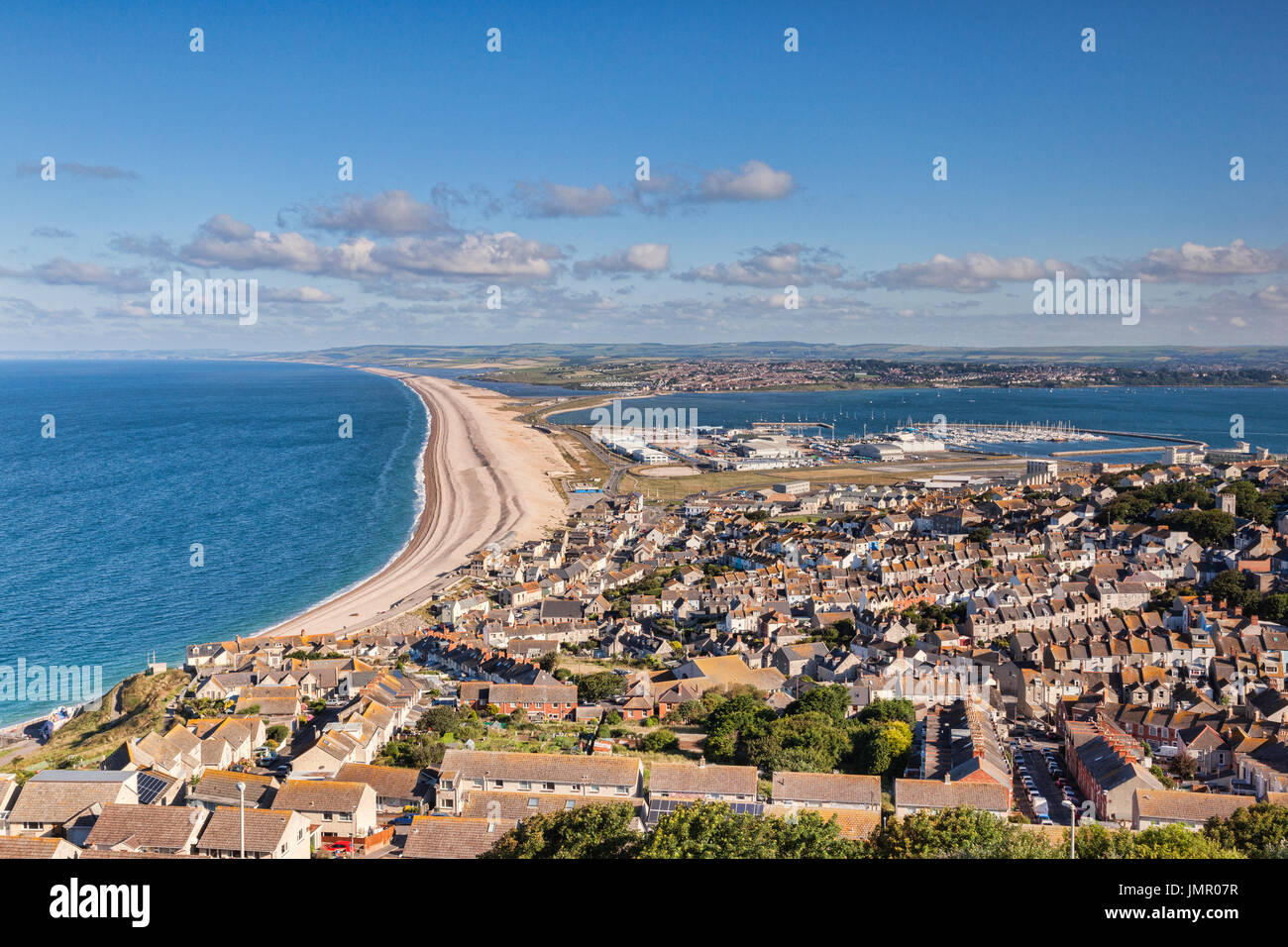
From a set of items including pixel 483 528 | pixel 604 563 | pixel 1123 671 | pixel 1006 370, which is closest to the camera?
pixel 1123 671

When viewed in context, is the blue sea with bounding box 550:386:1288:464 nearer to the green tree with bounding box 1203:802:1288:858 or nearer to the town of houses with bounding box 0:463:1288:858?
the town of houses with bounding box 0:463:1288:858

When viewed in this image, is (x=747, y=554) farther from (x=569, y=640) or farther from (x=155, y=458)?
(x=155, y=458)

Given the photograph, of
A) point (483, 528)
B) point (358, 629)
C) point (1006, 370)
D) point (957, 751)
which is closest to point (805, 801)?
point (957, 751)

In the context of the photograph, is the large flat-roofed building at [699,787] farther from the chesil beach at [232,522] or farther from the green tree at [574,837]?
the chesil beach at [232,522]

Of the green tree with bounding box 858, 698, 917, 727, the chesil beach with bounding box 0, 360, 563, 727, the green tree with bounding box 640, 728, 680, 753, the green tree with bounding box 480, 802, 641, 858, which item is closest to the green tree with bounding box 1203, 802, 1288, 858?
the green tree with bounding box 480, 802, 641, 858

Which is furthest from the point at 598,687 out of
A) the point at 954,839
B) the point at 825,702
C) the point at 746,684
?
the point at 954,839

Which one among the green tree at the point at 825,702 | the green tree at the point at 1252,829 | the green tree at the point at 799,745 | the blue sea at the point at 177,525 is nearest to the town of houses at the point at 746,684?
the green tree at the point at 825,702
